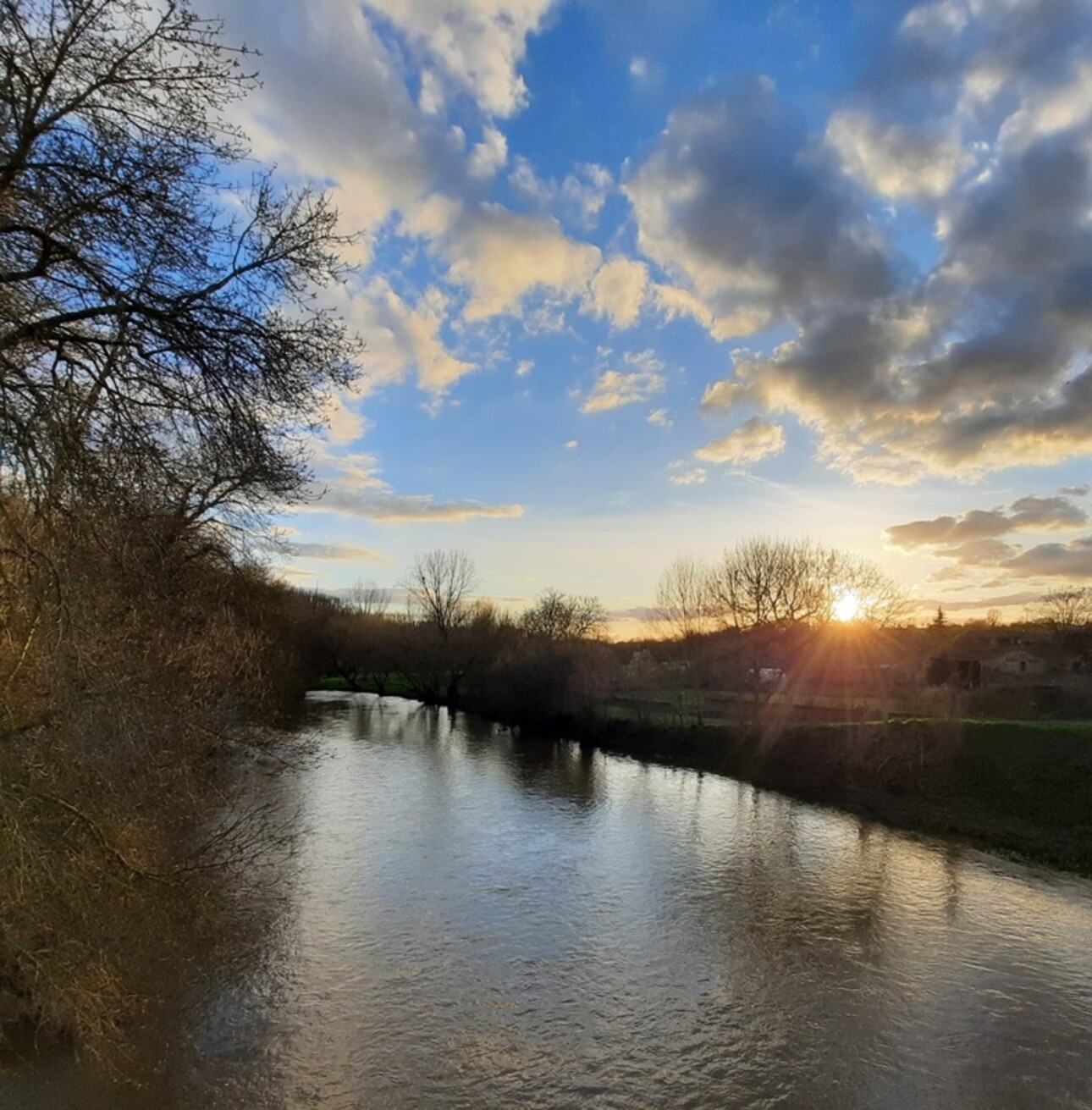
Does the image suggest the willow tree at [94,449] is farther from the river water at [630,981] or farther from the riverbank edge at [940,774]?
the riverbank edge at [940,774]

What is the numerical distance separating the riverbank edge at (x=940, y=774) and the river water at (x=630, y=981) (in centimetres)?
230

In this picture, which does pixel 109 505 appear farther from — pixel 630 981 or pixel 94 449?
pixel 630 981

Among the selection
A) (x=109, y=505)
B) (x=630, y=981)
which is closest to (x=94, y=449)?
(x=109, y=505)

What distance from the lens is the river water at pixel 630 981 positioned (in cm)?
778

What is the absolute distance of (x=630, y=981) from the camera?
10188 mm

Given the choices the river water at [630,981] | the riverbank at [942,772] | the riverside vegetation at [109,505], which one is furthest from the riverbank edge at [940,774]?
the riverside vegetation at [109,505]

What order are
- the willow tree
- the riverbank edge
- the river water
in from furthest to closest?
the riverbank edge, the river water, the willow tree

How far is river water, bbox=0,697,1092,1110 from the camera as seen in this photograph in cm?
778

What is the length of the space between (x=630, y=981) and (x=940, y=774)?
55.1 feet

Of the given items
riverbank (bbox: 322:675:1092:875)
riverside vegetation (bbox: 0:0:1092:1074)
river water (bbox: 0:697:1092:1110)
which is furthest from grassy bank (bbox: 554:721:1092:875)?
riverside vegetation (bbox: 0:0:1092:1074)

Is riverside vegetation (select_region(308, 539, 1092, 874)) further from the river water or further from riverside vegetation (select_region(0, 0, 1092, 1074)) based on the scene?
riverside vegetation (select_region(0, 0, 1092, 1074))

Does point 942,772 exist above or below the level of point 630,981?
above

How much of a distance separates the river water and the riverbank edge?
2.30m

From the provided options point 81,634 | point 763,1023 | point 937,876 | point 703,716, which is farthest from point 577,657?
point 81,634
